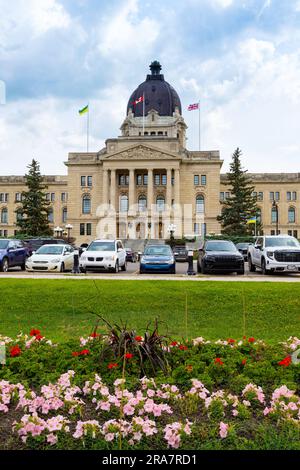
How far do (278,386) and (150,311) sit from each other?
7.43 meters

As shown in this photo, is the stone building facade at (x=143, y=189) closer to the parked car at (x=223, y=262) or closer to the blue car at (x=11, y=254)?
the blue car at (x=11, y=254)

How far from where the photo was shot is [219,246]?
78.0ft

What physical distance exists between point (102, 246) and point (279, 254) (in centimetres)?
943

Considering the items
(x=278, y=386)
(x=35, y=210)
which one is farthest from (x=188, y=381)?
(x=35, y=210)

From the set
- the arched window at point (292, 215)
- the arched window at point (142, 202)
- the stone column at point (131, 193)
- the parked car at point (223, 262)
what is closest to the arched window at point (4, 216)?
the stone column at point (131, 193)

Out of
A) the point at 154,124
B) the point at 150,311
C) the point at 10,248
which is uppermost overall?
the point at 154,124

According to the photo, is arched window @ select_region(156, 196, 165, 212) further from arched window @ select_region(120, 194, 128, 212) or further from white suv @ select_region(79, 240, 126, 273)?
white suv @ select_region(79, 240, 126, 273)

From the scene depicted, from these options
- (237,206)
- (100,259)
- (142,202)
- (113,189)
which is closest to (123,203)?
(142,202)

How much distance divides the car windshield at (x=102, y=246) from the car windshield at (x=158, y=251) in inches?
77.0

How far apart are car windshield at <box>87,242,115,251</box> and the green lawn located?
29.4ft

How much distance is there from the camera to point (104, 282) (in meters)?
16.2

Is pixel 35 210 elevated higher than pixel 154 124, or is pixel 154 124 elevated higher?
pixel 154 124
